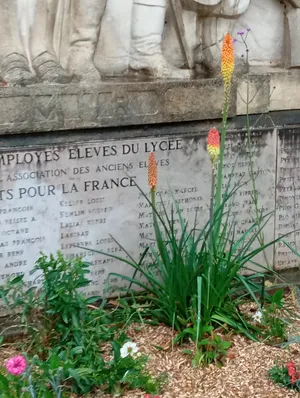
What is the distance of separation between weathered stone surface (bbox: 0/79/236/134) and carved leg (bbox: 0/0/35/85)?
0.11 metres

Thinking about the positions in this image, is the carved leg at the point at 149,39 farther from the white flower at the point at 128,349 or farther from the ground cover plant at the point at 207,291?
the white flower at the point at 128,349

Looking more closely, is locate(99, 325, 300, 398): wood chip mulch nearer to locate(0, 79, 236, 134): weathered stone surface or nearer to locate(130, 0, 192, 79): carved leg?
locate(0, 79, 236, 134): weathered stone surface

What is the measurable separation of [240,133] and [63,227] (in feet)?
4.11

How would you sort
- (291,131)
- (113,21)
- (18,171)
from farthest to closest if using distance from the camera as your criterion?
1. (291,131)
2. (113,21)
3. (18,171)

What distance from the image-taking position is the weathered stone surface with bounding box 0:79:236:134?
3678mm

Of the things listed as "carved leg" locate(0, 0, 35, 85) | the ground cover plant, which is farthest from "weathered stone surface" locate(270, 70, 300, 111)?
"carved leg" locate(0, 0, 35, 85)

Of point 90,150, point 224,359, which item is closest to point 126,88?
point 90,150

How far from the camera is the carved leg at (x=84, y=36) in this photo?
387 cm

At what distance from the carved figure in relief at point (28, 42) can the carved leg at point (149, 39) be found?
18.9 inches

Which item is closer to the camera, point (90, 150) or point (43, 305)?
point (43, 305)

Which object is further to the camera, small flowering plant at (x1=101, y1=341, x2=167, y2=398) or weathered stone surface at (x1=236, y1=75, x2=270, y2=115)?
weathered stone surface at (x1=236, y1=75, x2=270, y2=115)

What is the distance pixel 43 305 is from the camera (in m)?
3.33

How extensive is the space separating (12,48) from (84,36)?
0.42 metres

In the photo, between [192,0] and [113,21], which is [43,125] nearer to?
[113,21]
